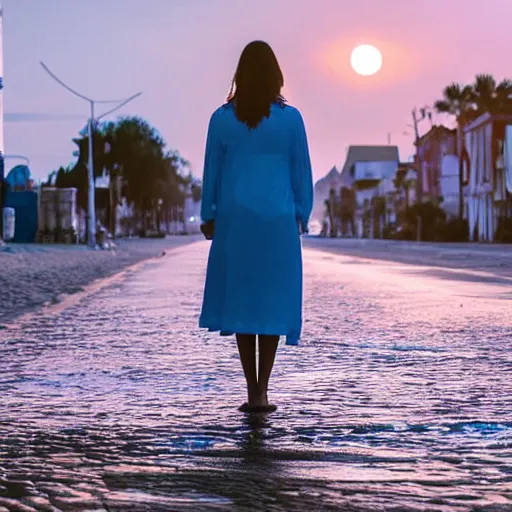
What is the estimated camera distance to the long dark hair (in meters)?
6.53

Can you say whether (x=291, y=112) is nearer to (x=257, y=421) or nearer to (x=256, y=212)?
(x=256, y=212)

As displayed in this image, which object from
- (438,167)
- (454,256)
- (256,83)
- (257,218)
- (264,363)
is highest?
(438,167)

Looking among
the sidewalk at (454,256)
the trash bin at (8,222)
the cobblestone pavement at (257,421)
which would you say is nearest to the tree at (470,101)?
the sidewalk at (454,256)

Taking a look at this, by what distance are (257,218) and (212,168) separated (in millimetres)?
386

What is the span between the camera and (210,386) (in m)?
7.75

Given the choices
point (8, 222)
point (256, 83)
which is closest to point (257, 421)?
point (256, 83)

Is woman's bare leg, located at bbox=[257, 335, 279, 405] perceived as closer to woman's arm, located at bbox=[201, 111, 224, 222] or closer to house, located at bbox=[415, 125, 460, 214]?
woman's arm, located at bbox=[201, 111, 224, 222]

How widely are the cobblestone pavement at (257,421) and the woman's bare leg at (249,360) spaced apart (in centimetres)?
16

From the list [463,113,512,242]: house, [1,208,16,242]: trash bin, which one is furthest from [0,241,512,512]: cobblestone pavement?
[463,113,512,242]: house

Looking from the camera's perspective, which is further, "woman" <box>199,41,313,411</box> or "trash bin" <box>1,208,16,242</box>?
"trash bin" <box>1,208,16,242</box>

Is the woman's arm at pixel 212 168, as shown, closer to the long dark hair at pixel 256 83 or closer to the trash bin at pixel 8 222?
the long dark hair at pixel 256 83

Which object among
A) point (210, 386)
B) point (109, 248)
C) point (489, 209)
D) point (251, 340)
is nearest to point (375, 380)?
point (210, 386)

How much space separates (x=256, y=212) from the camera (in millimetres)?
6449

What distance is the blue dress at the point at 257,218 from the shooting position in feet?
21.0
